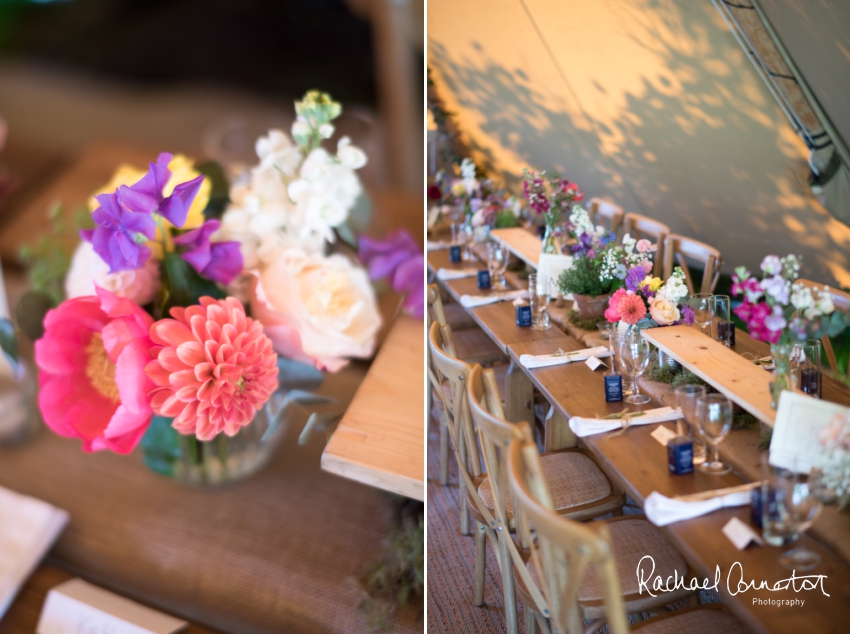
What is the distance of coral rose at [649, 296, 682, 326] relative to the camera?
1700 millimetres

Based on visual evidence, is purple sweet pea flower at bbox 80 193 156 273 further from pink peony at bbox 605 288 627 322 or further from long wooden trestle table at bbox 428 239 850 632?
pink peony at bbox 605 288 627 322

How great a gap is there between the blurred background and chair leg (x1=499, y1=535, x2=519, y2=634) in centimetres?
84

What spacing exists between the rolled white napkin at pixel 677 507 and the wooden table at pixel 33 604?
70 centimetres

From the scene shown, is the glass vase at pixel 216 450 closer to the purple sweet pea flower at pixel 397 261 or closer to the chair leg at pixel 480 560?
the purple sweet pea flower at pixel 397 261

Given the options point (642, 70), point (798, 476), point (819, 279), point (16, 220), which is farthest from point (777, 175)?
point (16, 220)

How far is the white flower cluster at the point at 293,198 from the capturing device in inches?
31.4

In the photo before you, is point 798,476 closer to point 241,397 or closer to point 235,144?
point 241,397

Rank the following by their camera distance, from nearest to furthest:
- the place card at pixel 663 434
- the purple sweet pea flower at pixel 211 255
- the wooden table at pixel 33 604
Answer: the purple sweet pea flower at pixel 211 255, the wooden table at pixel 33 604, the place card at pixel 663 434

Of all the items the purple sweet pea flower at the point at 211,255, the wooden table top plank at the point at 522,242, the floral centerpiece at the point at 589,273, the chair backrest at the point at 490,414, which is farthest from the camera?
the wooden table top plank at the point at 522,242

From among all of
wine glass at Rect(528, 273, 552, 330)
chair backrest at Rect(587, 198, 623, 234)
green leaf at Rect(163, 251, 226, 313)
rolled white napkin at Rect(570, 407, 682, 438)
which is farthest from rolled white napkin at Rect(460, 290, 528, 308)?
green leaf at Rect(163, 251, 226, 313)

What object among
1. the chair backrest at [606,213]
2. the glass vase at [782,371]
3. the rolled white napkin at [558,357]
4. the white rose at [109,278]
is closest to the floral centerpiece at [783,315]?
the glass vase at [782,371]

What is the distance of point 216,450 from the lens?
0.91 meters

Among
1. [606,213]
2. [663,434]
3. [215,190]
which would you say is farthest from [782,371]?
[606,213]

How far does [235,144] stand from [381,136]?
0.82ft
